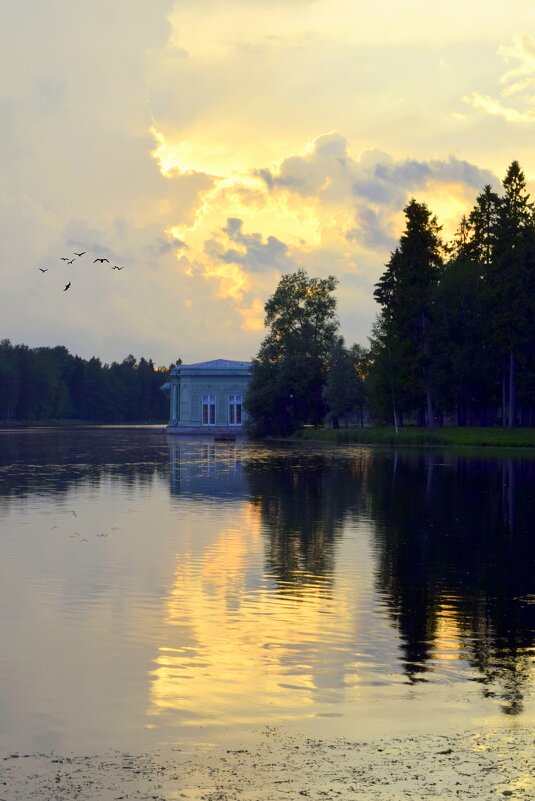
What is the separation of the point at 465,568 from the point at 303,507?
14.7 metres

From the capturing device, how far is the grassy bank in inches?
3625

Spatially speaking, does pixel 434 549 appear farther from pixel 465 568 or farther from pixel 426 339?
pixel 426 339

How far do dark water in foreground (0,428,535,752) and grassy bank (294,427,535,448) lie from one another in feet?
167

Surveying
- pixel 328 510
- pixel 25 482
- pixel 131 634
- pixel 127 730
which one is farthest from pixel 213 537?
pixel 25 482

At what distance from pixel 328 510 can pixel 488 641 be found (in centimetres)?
2125

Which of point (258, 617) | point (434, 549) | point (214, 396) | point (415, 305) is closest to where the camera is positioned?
point (258, 617)

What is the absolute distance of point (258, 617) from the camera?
18.6m

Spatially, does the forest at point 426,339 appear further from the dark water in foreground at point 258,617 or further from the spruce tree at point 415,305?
the dark water in foreground at point 258,617

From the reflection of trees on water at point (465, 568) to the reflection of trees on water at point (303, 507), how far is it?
1.28 m

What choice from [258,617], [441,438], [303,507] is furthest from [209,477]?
[441,438]

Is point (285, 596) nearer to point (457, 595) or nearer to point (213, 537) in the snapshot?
point (457, 595)

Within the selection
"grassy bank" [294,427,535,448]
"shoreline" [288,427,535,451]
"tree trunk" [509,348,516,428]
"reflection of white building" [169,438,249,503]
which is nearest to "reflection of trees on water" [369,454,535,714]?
"reflection of white building" [169,438,249,503]

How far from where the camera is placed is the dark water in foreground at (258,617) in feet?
41.3

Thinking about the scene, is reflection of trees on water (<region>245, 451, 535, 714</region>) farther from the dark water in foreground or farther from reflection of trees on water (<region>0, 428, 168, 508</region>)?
reflection of trees on water (<region>0, 428, 168, 508</region>)
